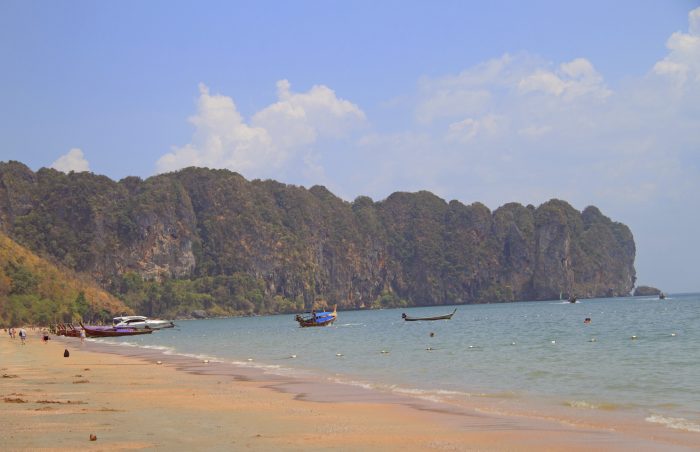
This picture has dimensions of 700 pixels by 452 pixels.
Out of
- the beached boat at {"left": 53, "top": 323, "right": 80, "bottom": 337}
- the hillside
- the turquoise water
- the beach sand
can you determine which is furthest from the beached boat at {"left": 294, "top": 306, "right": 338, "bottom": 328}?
the beach sand

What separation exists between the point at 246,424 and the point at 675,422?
9058mm

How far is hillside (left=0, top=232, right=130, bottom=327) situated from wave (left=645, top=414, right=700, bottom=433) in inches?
3795

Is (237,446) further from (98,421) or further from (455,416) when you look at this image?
(455,416)

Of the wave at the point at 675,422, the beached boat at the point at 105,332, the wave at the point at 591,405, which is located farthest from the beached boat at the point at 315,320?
the wave at the point at 675,422

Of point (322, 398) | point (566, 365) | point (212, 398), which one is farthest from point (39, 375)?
point (566, 365)

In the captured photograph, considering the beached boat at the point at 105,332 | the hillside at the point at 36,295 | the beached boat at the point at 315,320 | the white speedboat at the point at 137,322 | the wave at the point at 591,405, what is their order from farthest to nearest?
the hillside at the point at 36,295, the white speedboat at the point at 137,322, the beached boat at the point at 315,320, the beached boat at the point at 105,332, the wave at the point at 591,405

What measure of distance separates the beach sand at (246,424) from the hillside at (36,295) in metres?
86.2

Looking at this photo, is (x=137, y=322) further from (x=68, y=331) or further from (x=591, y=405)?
(x=591, y=405)

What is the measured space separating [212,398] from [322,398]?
2908mm

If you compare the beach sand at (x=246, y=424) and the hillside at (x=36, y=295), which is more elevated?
the hillside at (x=36, y=295)

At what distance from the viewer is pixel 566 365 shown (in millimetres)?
32125

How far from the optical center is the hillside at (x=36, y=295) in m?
104

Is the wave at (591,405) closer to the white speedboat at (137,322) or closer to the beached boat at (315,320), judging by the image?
the beached boat at (315,320)

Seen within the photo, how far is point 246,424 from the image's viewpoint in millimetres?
15922
